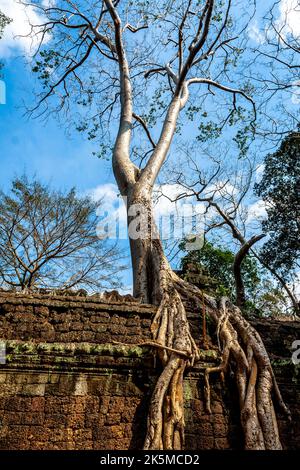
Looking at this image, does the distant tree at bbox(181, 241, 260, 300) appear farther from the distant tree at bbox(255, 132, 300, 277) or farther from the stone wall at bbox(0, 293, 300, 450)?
the stone wall at bbox(0, 293, 300, 450)

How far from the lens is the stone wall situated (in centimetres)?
320

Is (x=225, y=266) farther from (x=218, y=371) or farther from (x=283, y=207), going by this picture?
(x=218, y=371)

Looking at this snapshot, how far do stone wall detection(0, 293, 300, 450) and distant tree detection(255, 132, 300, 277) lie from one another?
245 inches

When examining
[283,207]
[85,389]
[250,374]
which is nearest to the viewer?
[85,389]

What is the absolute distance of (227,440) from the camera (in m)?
3.37

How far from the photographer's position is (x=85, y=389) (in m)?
3.38

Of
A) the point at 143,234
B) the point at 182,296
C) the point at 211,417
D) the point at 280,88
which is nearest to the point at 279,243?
the point at 280,88

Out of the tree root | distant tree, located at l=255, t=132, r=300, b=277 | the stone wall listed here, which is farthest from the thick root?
distant tree, located at l=255, t=132, r=300, b=277

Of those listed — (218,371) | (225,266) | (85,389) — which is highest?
(225,266)

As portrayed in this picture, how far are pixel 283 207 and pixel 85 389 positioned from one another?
7598mm

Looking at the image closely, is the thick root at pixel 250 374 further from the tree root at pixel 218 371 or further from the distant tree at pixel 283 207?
the distant tree at pixel 283 207

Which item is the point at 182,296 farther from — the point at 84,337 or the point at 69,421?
the point at 69,421

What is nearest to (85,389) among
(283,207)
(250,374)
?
(250,374)
